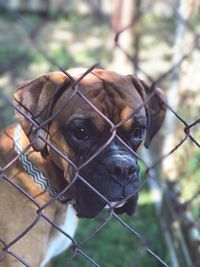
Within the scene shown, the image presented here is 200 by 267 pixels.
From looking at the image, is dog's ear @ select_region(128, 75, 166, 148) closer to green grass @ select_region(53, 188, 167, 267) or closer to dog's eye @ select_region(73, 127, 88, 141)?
dog's eye @ select_region(73, 127, 88, 141)

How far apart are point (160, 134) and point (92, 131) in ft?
8.93

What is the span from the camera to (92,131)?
2.36 meters

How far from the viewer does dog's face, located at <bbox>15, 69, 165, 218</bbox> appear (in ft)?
7.47

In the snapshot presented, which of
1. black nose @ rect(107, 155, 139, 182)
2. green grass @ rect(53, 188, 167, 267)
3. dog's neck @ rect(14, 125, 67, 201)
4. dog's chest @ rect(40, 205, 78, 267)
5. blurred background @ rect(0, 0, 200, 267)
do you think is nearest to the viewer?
black nose @ rect(107, 155, 139, 182)

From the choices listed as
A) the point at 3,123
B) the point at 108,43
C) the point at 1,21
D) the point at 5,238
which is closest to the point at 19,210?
the point at 5,238

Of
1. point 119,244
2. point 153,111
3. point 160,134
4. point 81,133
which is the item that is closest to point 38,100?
point 81,133

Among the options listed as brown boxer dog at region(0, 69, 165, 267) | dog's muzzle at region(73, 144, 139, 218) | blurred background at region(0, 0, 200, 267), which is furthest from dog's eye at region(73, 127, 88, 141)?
blurred background at region(0, 0, 200, 267)

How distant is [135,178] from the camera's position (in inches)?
93.0

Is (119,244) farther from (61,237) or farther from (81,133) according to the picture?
(81,133)

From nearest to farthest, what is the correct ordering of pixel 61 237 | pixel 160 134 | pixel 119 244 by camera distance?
1. pixel 61 237
2. pixel 119 244
3. pixel 160 134

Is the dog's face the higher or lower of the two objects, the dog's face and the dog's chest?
the higher

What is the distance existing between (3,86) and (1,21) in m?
2.39

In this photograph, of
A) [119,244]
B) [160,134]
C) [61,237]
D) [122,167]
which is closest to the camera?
Result: [122,167]

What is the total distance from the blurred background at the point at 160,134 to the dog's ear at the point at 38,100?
0.19 meters
